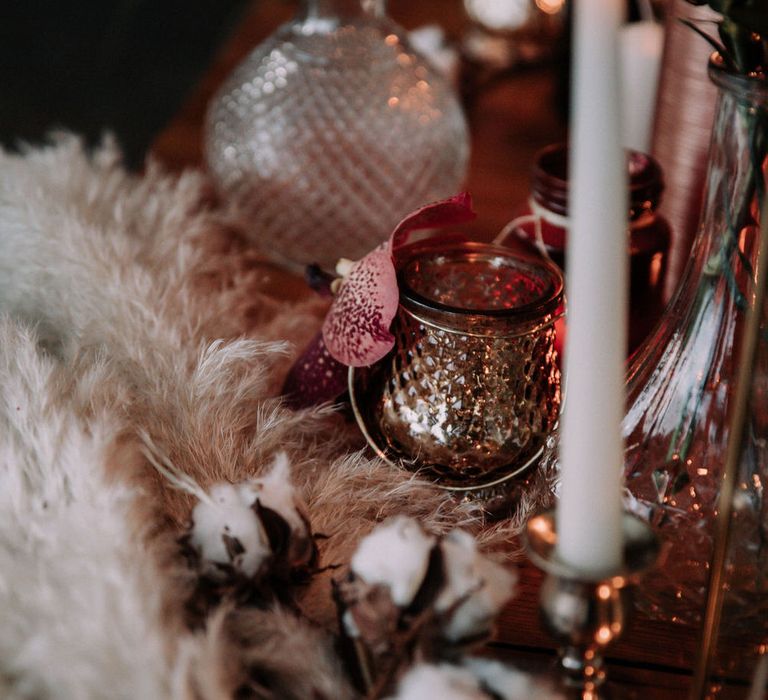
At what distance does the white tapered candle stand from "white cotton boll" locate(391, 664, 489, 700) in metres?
0.04

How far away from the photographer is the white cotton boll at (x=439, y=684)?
27 centimetres

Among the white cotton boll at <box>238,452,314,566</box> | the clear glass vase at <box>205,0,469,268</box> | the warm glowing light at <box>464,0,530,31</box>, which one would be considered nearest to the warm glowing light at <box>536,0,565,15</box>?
the warm glowing light at <box>464,0,530,31</box>

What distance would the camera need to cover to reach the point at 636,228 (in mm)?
504

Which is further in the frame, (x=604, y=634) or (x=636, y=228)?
(x=636, y=228)

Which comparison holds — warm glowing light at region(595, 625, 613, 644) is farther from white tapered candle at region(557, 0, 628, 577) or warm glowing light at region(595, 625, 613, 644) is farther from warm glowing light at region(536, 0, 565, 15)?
warm glowing light at region(536, 0, 565, 15)

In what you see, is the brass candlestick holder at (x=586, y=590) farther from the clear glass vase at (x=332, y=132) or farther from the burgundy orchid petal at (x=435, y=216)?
the clear glass vase at (x=332, y=132)

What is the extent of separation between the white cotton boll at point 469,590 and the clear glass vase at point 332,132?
39 centimetres

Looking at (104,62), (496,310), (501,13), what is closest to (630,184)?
(496,310)

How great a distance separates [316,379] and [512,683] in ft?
0.67

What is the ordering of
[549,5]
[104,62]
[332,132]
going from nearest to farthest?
[332,132] < [549,5] < [104,62]

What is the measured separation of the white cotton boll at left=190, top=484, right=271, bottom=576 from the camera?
1.02 ft

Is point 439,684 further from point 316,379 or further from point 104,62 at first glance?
point 104,62

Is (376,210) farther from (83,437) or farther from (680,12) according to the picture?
(83,437)

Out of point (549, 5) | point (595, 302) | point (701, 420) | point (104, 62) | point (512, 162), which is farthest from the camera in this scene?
point (104, 62)
